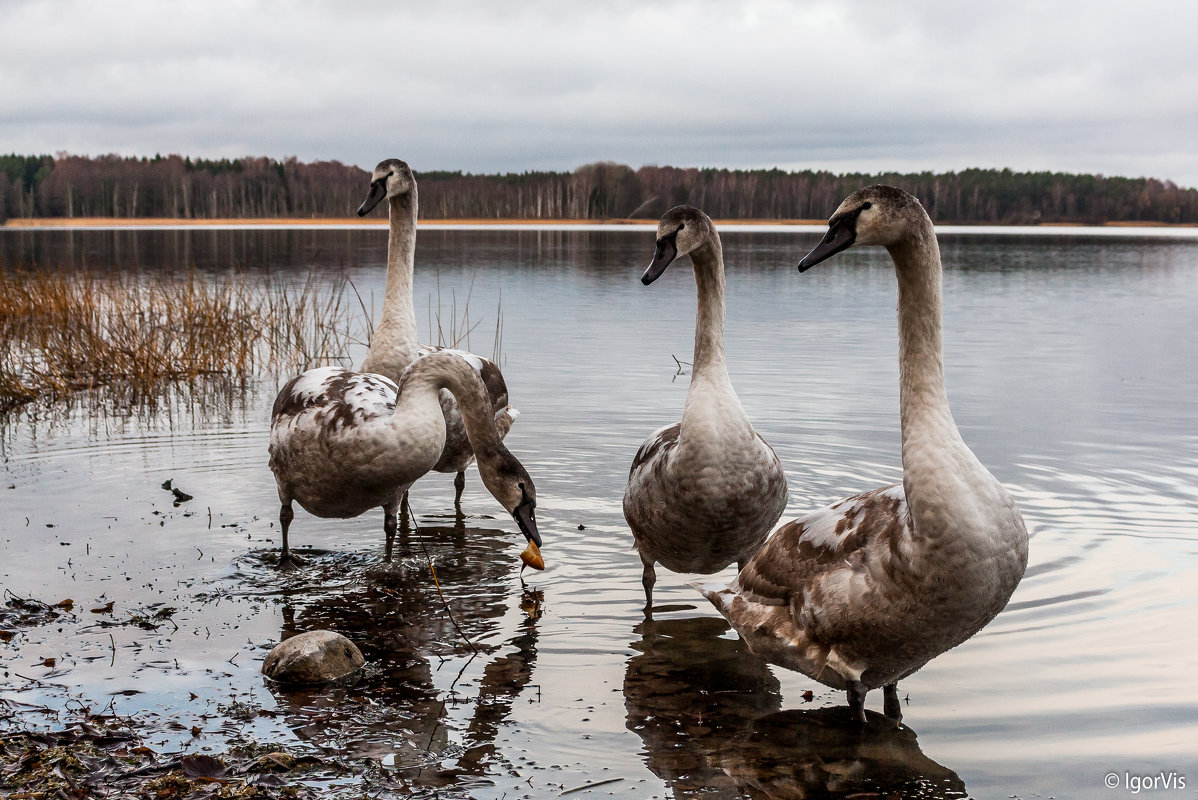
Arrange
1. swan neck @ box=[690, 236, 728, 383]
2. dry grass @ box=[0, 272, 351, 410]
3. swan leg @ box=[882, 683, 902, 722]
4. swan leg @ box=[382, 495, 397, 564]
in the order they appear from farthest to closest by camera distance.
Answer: dry grass @ box=[0, 272, 351, 410], swan leg @ box=[382, 495, 397, 564], swan neck @ box=[690, 236, 728, 383], swan leg @ box=[882, 683, 902, 722]

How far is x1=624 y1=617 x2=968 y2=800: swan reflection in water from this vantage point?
5.04 meters

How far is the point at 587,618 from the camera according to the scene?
719 centimetres

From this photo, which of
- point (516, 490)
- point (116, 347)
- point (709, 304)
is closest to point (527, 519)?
point (516, 490)

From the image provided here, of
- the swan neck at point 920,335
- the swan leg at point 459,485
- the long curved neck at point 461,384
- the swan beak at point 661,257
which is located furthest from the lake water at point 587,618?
the swan beak at point 661,257

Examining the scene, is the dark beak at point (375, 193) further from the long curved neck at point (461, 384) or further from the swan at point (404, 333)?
the long curved neck at point (461, 384)

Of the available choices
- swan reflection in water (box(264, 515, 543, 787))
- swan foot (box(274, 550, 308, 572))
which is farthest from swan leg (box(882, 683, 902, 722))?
swan foot (box(274, 550, 308, 572))

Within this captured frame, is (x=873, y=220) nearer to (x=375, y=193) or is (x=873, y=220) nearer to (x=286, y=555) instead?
(x=286, y=555)

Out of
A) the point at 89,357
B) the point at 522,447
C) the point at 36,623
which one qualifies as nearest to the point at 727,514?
the point at 36,623

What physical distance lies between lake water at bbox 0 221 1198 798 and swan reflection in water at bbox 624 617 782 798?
20 millimetres

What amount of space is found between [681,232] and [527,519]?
6.97 ft

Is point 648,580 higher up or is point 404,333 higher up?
point 404,333

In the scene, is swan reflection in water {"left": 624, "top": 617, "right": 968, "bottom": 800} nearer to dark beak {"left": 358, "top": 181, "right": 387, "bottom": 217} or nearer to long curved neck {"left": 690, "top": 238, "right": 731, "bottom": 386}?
long curved neck {"left": 690, "top": 238, "right": 731, "bottom": 386}

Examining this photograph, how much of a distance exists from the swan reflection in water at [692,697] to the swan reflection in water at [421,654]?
2.24 feet

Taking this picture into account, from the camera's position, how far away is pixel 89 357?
15477mm
